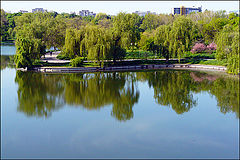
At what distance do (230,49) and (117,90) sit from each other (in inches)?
568

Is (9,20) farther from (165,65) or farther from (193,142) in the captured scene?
(193,142)

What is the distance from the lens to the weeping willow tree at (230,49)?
2853 cm

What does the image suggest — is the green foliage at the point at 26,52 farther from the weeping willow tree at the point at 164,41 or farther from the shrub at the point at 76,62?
the weeping willow tree at the point at 164,41

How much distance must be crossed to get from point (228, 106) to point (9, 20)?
244 feet

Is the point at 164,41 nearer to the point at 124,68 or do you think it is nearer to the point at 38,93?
the point at 124,68

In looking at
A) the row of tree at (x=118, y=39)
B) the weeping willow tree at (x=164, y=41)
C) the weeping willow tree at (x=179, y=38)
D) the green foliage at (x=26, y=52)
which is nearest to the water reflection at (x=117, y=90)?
the green foliage at (x=26, y=52)

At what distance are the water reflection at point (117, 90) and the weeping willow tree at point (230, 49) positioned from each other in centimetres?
168

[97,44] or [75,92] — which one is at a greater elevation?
[97,44]

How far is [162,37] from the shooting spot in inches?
1515

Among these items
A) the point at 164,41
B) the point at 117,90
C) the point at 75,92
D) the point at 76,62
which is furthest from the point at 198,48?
the point at 75,92

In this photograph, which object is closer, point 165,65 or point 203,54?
point 165,65

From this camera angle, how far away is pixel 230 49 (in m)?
31.1

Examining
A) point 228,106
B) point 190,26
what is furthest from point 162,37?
point 228,106

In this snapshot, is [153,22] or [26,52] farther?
[153,22]
